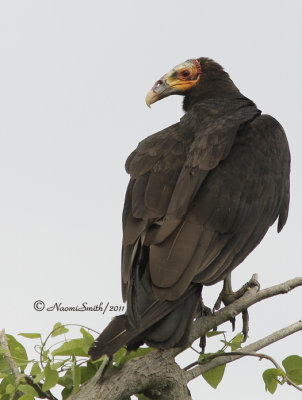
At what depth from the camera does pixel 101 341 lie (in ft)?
10.7

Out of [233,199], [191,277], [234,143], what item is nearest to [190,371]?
[191,277]

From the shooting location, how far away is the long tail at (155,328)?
3275 mm

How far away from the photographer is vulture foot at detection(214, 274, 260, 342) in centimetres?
438

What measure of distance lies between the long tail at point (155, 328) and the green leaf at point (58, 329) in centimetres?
16

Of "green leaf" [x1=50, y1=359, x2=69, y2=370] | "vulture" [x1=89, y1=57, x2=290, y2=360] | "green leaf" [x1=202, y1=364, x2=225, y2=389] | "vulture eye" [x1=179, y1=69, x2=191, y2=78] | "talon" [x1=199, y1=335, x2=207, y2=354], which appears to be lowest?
"green leaf" [x1=202, y1=364, x2=225, y2=389]

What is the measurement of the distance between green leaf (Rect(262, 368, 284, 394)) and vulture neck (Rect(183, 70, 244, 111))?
107 inches

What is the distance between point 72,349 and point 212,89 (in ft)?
10.4

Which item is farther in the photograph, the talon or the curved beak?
the curved beak

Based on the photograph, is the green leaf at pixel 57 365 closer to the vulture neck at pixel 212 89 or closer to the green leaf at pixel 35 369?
the green leaf at pixel 35 369

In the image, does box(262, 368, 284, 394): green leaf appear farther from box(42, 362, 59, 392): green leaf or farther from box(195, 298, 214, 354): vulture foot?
box(42, 362, 59, 392): green leaf

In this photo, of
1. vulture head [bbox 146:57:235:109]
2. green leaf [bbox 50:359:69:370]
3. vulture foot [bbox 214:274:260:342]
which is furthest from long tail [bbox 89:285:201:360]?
vulture head [bbox 146:57:235:109]

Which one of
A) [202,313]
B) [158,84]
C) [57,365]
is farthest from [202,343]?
[158,84]

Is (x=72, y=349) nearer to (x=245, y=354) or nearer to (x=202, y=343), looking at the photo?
(x=245, y=354)

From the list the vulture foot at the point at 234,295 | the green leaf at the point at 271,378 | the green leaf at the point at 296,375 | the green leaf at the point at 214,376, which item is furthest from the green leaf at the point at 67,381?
the vulture foot at the point at 234,295
